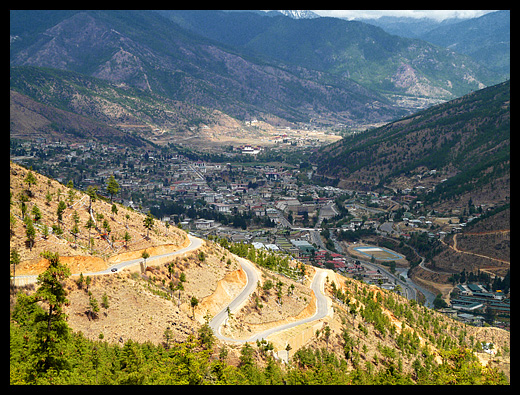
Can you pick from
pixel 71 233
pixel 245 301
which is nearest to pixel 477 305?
pixel 245 301

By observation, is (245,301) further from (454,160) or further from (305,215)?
(454,160)

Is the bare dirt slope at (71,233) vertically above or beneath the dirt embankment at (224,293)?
above

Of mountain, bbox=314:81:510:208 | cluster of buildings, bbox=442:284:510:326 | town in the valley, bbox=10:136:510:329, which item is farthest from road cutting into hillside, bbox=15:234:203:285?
mountain, bbox=314:81:510:208

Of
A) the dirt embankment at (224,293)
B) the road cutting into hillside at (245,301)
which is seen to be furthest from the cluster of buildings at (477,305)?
the dirt embankment at (224,293)

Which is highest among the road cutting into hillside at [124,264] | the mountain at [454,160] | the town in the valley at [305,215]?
the road cutting into hillside at [124,264]

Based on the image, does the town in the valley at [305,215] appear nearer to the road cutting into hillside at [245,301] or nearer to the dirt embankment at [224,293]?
the road cutting into hillside at [245,301]

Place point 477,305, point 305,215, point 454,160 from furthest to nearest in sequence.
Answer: point 454,160
point 305,215
point 477,305

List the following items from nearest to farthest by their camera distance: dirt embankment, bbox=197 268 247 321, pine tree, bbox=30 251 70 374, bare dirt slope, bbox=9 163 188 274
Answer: pine tree, bbox=30 251 70 374, bare dirt slope, bbox=9 163 188 274, dirt embankment, bbox=197 268 247 321

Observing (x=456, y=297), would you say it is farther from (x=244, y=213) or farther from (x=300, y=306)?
(x=244, y=213)

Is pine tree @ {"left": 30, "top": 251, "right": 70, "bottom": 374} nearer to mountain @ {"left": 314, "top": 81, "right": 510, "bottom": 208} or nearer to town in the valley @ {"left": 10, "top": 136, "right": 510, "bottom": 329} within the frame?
town in the valley @ {"left": 10, "top": 136, "right": 510, "bottom": 329}
